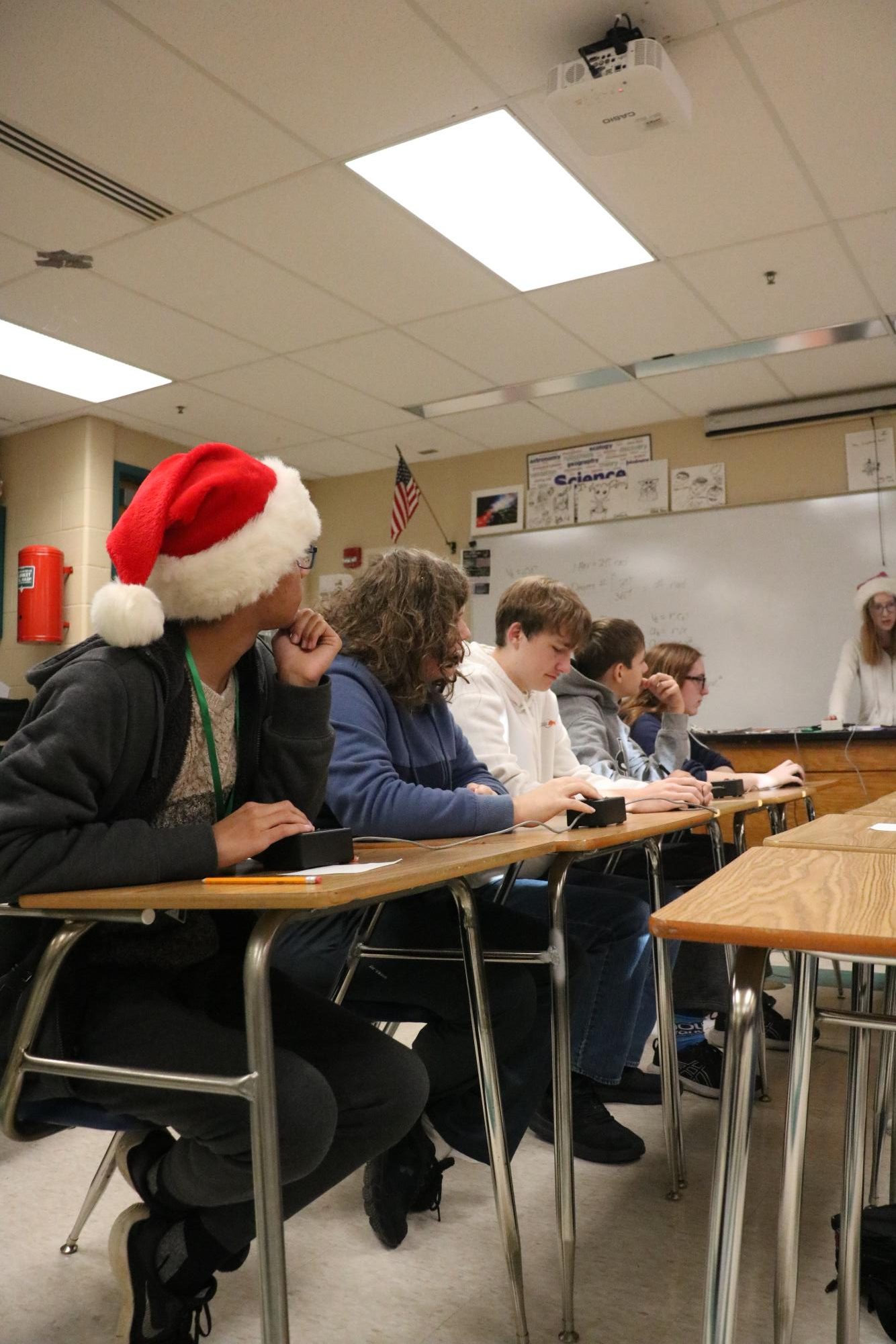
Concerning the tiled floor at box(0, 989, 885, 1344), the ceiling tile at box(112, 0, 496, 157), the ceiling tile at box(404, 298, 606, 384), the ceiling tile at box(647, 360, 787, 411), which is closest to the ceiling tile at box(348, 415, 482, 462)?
the ceiling tile at box(404, 298, 606, 384)

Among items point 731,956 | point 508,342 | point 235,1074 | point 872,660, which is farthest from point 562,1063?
point 872,660

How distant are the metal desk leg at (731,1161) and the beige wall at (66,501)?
4.96m

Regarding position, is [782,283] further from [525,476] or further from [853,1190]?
[853,1190]

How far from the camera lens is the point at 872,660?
4.93m

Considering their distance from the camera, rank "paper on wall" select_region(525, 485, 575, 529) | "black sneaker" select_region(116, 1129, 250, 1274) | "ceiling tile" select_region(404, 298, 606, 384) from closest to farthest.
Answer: "black sneaker" select_region(116, 1129, 250, 1274)
"ceiling tile" select_region(404, 298, 606, 384)
"paper on wall" select_region(525, 485, 575, 529)

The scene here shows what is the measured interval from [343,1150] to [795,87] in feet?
9.28

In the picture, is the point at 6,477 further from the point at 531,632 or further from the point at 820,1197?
the point at 820,1197

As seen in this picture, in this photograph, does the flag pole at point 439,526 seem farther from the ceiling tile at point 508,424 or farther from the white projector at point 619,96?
the white projector at point 619,96

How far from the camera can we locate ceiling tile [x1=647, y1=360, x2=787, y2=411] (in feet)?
15.9

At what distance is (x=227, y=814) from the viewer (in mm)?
1318

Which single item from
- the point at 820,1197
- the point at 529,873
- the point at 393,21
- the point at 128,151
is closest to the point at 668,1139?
the point at 820,1197

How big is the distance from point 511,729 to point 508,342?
8.54 feet

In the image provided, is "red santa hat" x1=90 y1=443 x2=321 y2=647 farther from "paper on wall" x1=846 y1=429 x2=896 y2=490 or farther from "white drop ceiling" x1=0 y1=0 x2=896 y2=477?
"paper on wall" x1=846 y1=429 x2=896 y2=490

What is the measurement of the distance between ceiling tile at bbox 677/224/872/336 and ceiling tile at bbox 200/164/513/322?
80 cm
